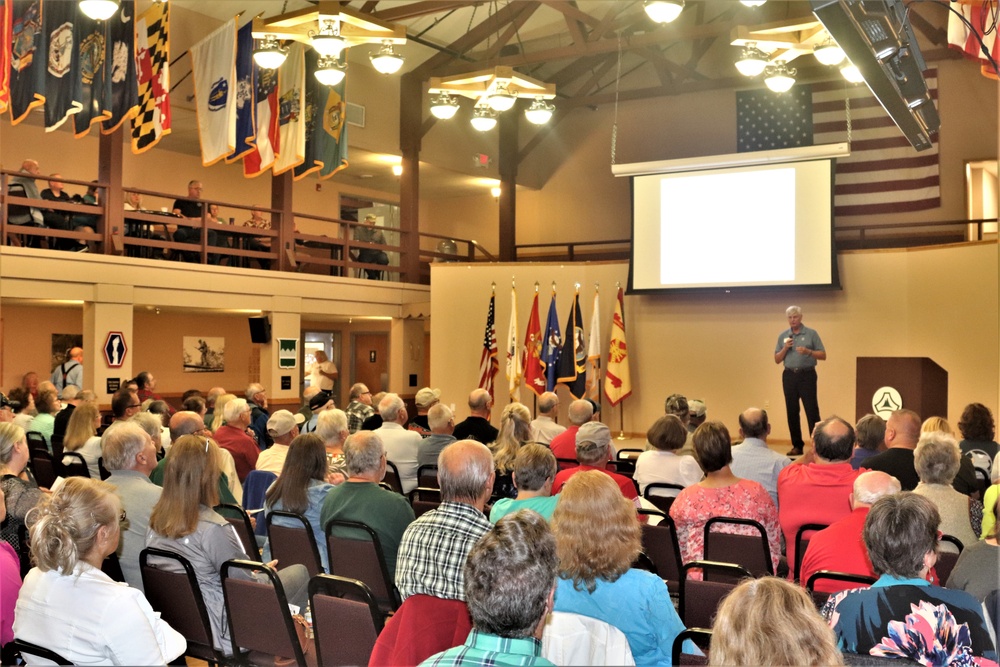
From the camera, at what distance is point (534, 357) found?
13148 mm

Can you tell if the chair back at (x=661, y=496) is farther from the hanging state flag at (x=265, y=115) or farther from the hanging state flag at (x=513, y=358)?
the hanging state flag at (x=513, y=358)

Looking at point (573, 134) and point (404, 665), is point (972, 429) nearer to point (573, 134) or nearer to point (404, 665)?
point (404, 665)

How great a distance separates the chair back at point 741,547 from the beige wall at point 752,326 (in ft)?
27.5

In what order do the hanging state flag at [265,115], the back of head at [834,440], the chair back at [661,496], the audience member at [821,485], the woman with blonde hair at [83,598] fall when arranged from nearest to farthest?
the woman with blonde hair at [83,598]
the audience member at [821,485]
the back of head at [834,440]
the chair back at [661,496]
the hanging state flag at [265,115]

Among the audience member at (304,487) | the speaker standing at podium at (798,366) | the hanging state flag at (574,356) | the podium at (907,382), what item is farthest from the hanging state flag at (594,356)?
the audience member at (304,487)

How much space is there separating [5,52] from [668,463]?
7.15 meters

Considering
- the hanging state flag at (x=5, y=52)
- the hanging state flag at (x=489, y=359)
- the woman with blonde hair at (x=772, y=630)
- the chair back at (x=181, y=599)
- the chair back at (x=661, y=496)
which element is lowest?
the chair back at (x=181, y=599)

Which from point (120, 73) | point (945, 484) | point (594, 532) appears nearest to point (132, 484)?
point (594, 532)

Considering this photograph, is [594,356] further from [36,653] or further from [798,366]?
[36,653]

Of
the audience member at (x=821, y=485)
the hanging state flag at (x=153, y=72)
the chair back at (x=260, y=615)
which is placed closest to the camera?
the chair back at (x=260, y=615)

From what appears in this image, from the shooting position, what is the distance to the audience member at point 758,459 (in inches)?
208

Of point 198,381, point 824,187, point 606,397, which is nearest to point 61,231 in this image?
point 198,381

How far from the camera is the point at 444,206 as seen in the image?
19844mm

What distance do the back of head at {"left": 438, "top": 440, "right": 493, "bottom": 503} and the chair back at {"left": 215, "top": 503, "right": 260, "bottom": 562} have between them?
162cm
